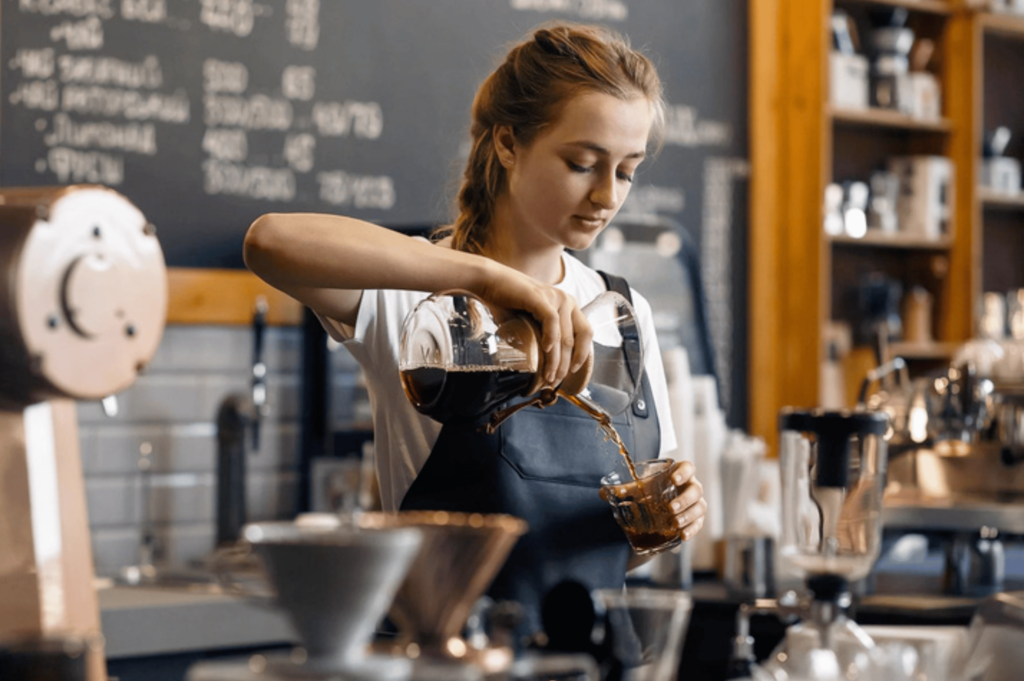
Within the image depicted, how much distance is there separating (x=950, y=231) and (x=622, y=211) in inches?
51.6

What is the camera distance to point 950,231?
15.5ft

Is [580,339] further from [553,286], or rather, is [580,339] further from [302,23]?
[302,23]

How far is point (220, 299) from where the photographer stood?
10.9 feet

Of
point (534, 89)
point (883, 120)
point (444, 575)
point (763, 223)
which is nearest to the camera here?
point (444, 575)

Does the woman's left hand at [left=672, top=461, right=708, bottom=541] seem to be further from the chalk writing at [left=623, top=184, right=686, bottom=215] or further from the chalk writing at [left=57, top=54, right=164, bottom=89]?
the chalk writing at [left=623, top=184, right=686, bottom=215]

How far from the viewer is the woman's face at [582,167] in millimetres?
1737

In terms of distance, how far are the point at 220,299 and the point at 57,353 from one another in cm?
238

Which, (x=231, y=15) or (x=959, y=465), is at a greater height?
(x=231, y=15)

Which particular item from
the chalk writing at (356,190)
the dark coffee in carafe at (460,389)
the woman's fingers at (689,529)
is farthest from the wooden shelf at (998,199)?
the dark coffee in carafe at (460,389)

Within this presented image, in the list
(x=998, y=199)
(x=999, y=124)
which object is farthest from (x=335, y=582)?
(x=999, y=124)

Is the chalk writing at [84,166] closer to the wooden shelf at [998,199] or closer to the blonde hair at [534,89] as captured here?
the blonde hair at [534,89]

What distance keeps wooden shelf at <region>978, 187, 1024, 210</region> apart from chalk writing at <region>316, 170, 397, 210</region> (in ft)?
7.13

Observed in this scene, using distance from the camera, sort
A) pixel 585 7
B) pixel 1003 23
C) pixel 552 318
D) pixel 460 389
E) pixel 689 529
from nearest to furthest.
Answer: pixel 552 318 → pixel 460 389 → pixel 689 529 → pixel 585 7 → pixel 1003 23

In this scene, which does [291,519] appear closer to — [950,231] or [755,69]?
[755,69]
